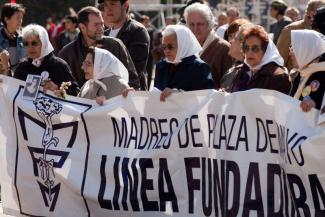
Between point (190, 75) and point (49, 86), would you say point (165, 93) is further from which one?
point (49, 86)

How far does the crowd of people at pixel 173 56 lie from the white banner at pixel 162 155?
0.57 feet

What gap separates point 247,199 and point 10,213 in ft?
7.77

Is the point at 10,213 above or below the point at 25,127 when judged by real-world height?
below

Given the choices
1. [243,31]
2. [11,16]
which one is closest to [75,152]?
[243,31]

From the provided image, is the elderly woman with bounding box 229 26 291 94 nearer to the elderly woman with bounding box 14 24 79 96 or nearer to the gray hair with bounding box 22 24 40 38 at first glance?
the elderly woman with bounding box 14 24 79 96

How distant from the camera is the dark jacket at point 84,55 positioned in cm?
1042

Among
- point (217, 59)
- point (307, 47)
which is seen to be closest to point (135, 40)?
point (217, 59)

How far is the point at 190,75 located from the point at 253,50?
65cm

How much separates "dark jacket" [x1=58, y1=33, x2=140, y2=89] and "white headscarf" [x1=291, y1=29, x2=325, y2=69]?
7.93 ft

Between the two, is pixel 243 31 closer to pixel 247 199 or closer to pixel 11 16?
pixel 247 199

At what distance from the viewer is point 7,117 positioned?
9727mm

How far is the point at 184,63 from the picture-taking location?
9148 mm

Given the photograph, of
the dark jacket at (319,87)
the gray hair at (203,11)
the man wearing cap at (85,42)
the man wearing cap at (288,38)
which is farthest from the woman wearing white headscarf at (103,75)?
the man wearing cap at (288,38)

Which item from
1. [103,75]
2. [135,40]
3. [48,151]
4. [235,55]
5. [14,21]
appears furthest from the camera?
[14,21]
